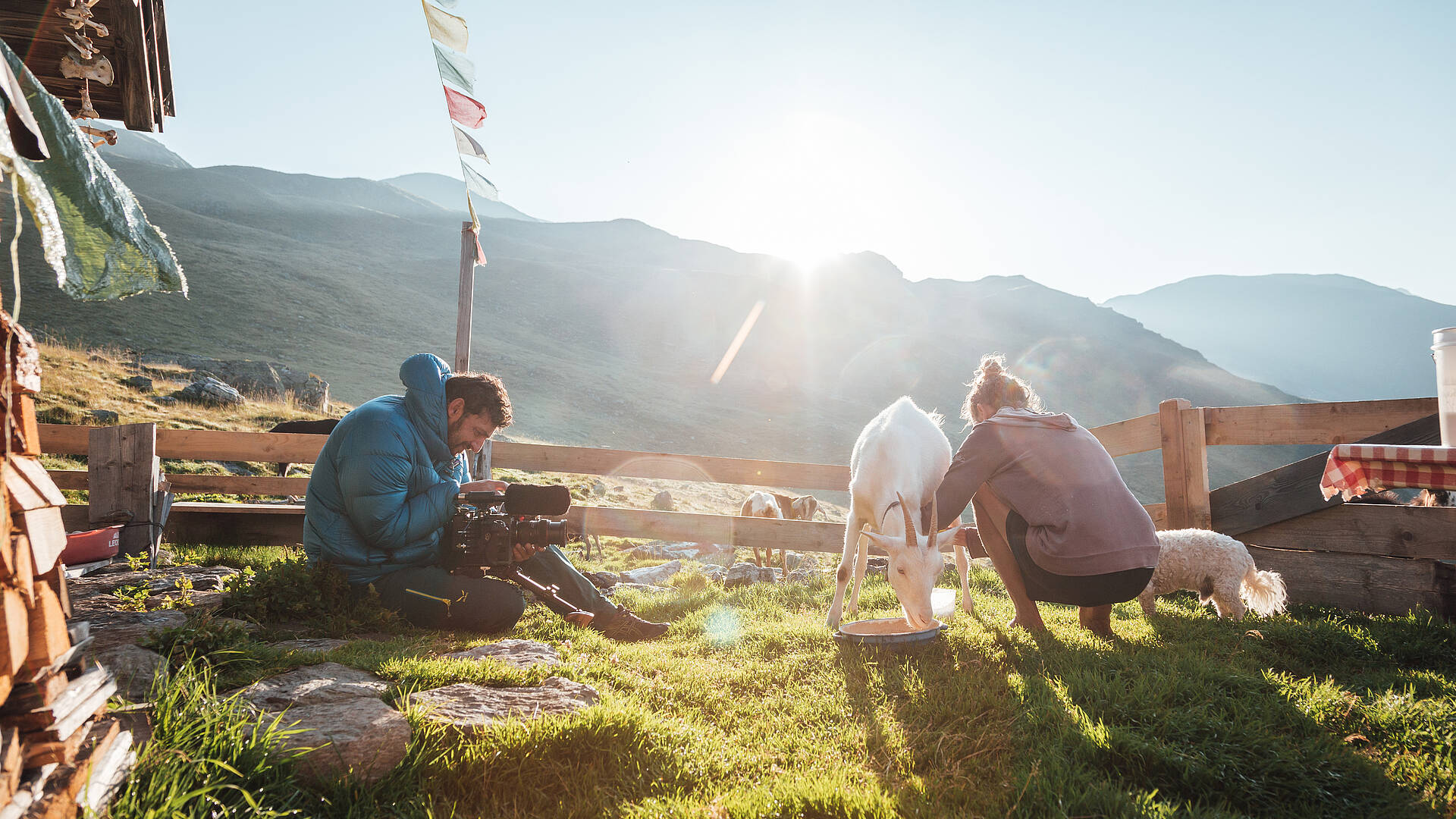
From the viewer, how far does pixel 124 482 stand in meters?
5.40

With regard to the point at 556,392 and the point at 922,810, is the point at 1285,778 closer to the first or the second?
the point at 922,810

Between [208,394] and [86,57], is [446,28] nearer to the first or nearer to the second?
[86,57]

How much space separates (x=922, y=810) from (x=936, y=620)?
2.23 metres

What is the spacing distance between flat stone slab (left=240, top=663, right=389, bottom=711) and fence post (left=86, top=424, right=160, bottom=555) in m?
3.80

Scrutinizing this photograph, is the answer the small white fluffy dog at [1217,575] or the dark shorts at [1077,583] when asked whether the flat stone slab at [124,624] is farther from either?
the small white fluffy dog at [1217,575]

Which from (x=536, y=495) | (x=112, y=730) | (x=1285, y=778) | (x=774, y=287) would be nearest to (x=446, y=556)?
(x=536, y=495)

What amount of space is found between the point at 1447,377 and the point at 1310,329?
214 metres

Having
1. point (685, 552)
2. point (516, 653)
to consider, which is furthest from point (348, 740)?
point (685, 552)

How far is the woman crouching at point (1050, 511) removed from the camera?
Answer: 3783mm

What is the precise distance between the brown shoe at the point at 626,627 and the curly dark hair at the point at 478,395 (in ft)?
4.97

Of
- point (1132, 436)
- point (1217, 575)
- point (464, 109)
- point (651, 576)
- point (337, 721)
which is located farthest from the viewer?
point (651, 576)

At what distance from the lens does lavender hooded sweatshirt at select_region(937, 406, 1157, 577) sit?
3770 millimetres

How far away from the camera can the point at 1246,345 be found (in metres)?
158

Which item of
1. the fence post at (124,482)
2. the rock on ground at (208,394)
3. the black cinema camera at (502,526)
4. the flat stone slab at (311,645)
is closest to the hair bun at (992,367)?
the black cinema camera at (502,526)
